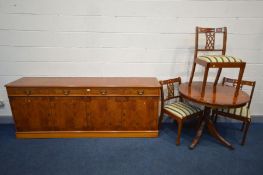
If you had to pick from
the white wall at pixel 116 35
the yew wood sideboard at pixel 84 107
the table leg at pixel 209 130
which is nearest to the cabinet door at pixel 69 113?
the yew wood sideboard at pixel 84 107

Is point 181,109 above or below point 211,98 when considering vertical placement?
below

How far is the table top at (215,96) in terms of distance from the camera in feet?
6.97

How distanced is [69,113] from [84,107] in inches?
8.8

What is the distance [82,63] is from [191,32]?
163cm

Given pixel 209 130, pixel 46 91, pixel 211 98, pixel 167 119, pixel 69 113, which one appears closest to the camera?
pixel 211 98

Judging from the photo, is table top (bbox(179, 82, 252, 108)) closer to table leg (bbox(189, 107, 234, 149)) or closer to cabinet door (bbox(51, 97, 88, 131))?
table leg (bbox(189, 107, 234, 149))

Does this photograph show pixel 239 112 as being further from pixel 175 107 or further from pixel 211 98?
pixel 175 107

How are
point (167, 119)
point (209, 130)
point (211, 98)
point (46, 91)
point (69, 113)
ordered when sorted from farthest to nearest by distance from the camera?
1. point (167, 119)
2. point (209, 130)
3. point (69, 113)
4. point (46, 91)
5. point (211, 98)

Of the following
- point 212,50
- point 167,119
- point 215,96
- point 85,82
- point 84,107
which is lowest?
point 167,119

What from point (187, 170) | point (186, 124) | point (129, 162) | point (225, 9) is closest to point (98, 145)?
point (129, 162)

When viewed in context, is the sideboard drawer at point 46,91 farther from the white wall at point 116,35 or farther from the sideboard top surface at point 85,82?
the white wall at point 116,35

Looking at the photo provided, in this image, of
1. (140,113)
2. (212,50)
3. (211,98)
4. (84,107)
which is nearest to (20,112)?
(84,107)

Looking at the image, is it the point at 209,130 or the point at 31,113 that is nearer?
the point at 31,113

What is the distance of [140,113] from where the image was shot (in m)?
2.63
